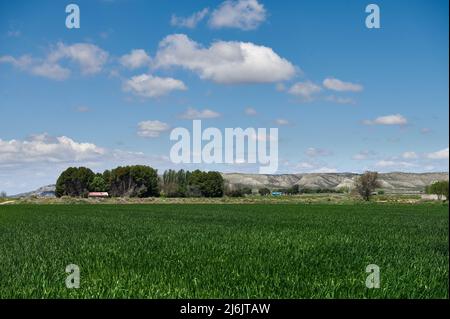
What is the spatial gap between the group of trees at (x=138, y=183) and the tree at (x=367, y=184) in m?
35.0

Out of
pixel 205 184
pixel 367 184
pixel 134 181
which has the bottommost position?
pixel 367 184

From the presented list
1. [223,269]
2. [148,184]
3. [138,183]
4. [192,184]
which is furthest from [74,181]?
[223,269]

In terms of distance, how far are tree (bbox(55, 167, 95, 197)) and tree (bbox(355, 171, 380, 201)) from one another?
65.6 m

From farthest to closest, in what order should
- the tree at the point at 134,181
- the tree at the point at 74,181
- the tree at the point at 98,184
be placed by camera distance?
the tree at the point at 74,181, the tree at the point at 134,181, the tree at the point at 98,184

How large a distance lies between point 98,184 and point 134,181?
8.31 m

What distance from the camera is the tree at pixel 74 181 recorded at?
12538 cm

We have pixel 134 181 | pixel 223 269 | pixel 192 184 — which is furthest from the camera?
pixel 192 184

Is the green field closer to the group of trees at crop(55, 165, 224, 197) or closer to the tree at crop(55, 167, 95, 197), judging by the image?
the group of trees at crop(55, 165, 224, 197)

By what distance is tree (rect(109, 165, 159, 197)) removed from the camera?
120m

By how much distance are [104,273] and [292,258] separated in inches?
211

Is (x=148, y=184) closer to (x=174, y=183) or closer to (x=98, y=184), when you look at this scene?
(x=174, y=183)

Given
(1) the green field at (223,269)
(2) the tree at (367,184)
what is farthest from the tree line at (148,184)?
(1) the green field at (223,269)

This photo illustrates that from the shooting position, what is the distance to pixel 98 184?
390 feet

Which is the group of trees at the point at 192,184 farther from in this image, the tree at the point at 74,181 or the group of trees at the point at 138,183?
the tree at the point at 74,181
